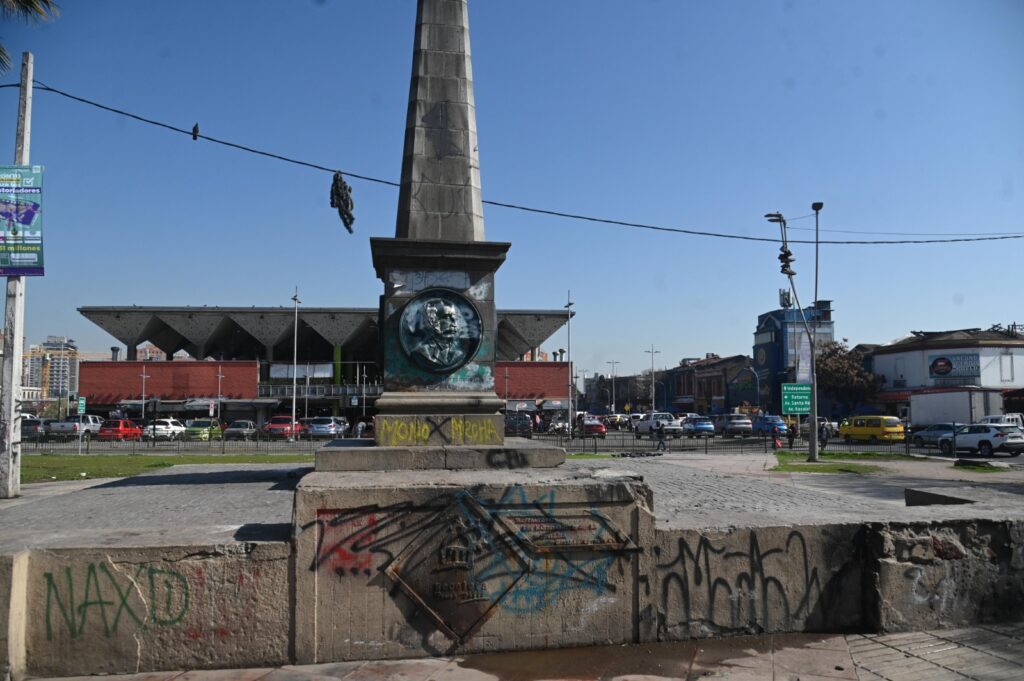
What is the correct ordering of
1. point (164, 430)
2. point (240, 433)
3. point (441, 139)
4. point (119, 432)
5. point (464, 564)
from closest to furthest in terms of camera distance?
A: point (464, 564), point (441, 139), point (119, 432), point (240, 433), point (164, 430)

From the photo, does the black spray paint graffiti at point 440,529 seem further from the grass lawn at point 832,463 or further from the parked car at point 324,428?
the parked car at point 324,428

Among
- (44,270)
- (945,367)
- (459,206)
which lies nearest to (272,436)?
(44,270)

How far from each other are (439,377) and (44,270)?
28.2 ft

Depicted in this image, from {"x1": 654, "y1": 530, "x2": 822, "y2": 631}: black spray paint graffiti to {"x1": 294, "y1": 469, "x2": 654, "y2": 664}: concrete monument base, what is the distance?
0.96 feet

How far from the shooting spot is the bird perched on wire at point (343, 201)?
1270 centimetres

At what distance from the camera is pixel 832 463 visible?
1037 inches

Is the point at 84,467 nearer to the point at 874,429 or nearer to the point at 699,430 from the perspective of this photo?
the point at 699,430

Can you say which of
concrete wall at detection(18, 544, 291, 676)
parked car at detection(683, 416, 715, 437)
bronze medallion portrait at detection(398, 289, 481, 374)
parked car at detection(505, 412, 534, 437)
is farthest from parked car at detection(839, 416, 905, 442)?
concrete wall at detection(18, 544, 291, 676)

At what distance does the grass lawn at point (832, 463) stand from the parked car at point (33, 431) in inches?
1398

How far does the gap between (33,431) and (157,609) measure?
46.0 metres

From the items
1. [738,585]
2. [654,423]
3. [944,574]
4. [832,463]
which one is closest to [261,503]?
[738,585]

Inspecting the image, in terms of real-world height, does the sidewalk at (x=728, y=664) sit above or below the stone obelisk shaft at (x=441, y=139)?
below

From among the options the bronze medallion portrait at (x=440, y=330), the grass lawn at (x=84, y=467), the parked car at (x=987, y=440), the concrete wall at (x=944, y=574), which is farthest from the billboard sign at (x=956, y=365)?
the concrete wall at (x=944, y=574)

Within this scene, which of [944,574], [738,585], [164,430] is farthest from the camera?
[164,430]
